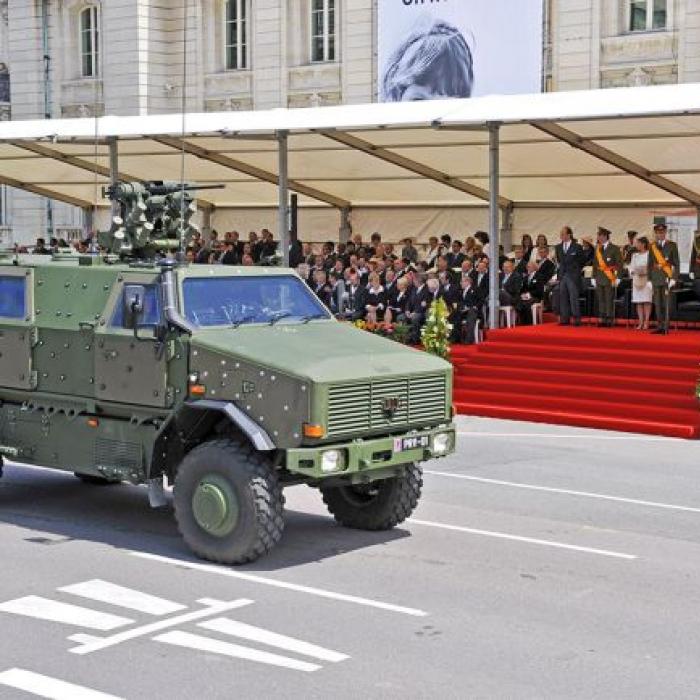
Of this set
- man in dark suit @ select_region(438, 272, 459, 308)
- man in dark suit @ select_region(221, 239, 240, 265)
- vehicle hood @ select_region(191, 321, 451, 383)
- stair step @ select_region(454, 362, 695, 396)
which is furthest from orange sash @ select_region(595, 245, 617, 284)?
vehicle hood @ select_region(191, 321, 451, 383)

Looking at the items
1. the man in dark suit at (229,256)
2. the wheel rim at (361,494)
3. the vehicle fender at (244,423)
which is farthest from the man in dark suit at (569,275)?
the vehicle fender at (244,423)

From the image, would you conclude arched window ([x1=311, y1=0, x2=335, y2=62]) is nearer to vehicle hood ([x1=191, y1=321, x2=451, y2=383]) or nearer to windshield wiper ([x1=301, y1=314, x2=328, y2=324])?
windshield wiper ([x1=301, y1=314, x2=328, y2=324])

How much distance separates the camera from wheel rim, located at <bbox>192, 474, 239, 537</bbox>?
35.0ft

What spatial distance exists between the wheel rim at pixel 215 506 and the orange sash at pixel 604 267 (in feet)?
43.6

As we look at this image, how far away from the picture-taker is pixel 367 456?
1074cm

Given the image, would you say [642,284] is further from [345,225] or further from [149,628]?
[149,628]

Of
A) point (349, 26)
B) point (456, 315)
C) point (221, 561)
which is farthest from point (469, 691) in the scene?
point (349, 26)

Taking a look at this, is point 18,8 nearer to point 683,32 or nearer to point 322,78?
point 322,78

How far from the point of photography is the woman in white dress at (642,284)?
2186 centimetres

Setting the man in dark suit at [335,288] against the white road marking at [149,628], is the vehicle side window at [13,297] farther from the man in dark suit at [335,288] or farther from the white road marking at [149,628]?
the man in dark suit at [335,288]

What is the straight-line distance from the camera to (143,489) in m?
14.1

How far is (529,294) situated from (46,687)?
17572mm

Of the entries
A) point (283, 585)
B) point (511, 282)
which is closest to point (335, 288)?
point (511, 282)

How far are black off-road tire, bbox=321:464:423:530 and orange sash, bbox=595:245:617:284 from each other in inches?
453
